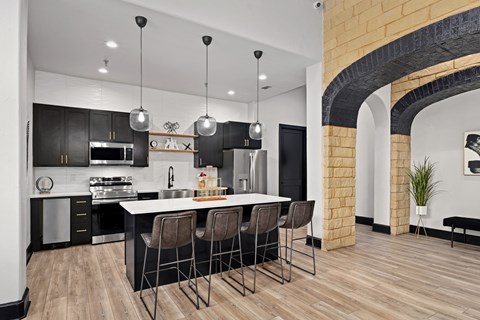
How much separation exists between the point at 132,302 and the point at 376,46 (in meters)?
4.29

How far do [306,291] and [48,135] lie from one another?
4.82 m

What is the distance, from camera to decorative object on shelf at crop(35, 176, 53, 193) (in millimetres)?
4844

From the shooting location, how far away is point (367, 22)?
3.87 meters

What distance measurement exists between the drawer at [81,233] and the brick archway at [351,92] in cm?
406

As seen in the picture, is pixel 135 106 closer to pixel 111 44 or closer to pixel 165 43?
pixel 111 44

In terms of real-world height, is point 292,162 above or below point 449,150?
below

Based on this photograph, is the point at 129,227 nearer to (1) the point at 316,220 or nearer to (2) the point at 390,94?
(1) the point at 316,220

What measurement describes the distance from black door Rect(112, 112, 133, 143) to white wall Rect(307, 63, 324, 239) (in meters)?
3.49

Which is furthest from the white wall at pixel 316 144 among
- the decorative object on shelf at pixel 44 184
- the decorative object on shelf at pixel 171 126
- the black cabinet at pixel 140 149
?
the decorative object on shelf at pixel 44 184

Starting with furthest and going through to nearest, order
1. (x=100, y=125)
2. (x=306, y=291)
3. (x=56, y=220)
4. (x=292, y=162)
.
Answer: (x=292, y=162) → (x=100, y=125) → (x=56, y=220) → (x=306, y=291)

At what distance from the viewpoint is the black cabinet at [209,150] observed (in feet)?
20.7

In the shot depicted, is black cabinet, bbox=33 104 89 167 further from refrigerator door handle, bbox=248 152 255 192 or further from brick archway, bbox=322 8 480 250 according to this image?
brick archway, bbox=322 8 480 250

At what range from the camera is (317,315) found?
2.58m

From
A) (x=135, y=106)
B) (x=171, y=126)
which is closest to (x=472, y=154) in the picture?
(x=171, y=126)
